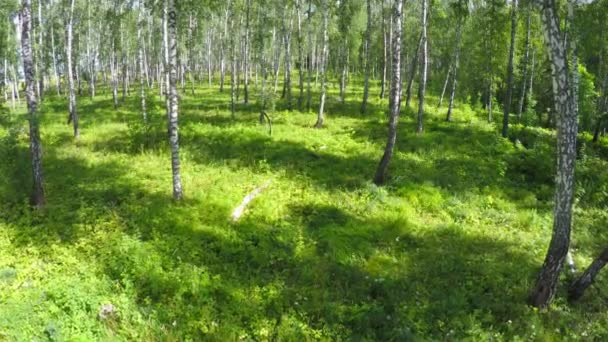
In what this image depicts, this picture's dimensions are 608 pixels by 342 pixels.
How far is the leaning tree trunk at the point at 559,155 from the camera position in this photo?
8430 mm

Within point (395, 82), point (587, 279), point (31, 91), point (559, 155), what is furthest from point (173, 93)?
point (587, 279)

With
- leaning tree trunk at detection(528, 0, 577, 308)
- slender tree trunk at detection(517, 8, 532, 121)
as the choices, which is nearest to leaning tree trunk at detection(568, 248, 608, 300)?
leaning tree trunk at detection(528, 0, 577, 308)

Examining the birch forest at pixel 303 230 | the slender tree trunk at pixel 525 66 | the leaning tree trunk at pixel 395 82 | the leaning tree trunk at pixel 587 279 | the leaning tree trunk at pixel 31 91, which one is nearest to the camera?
the birch forest at pixel 303 230

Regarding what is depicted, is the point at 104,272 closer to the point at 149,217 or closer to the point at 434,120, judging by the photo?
the point at 149,217

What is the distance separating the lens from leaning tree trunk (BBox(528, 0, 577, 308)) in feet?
27.7

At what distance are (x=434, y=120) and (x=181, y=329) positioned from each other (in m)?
22.1

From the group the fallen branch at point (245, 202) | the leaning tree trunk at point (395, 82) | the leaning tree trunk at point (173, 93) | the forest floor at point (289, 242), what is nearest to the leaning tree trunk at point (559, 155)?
the forest floor at point (289, 242)

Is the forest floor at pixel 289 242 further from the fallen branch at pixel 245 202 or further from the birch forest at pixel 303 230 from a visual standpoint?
the fallen branch at pixel 245 202

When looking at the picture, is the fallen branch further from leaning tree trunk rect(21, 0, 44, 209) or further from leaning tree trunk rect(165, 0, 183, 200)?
leaning tree trunk rect(21, 0, 44, 209)

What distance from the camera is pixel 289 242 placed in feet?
39.9

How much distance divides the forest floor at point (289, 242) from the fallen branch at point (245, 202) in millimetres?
222

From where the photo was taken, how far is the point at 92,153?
19.5 metres

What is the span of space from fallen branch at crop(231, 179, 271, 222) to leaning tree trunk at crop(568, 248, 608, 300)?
9.57 m

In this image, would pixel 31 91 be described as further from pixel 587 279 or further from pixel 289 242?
pixel 587 279
